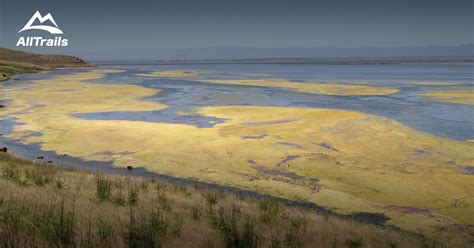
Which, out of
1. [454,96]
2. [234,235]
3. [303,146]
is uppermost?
[454,96]

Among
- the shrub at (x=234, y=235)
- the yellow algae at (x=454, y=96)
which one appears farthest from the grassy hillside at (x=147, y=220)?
the yellow algae at (x=454, y=96)

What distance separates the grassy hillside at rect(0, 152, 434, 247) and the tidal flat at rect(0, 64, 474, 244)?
2.37m

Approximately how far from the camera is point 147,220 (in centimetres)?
711

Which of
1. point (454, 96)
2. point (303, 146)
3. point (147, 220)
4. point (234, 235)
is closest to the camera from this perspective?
point (234, 235)

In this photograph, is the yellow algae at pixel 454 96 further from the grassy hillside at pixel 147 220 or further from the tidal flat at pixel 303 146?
the grassy hillside at pixel 147 220

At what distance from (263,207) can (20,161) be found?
869cm

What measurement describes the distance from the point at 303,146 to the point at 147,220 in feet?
36.8

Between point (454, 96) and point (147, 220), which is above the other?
point (454, 96)

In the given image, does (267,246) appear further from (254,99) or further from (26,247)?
(254,99)

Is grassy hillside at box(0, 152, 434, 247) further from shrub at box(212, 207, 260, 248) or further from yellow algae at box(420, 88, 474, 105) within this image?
yellow algae at box(420, 88, 474, 105)

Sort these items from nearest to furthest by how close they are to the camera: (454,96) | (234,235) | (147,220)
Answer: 1. (234,235)
2. (147,220)
3. (454,96)

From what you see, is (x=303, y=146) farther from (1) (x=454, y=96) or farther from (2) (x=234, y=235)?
(1) (x=454, y=96)

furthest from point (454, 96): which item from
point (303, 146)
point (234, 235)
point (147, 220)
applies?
point (147, 220)

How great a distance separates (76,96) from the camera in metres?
37.3
